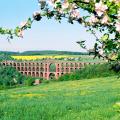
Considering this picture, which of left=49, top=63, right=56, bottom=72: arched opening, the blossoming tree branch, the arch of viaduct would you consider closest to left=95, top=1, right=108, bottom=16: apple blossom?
the blossoming tree branch

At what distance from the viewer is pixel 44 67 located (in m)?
175

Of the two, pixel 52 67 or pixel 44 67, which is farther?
pixel 52 67

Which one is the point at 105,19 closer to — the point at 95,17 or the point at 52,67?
the point at 95,17

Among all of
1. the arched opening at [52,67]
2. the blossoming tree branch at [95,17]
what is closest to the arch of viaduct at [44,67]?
the arched opening at [52,67]

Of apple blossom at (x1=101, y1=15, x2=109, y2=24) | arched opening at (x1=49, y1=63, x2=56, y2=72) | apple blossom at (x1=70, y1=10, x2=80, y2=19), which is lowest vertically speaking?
arched opening at (x1=49, y1=63, x2=56, y2=72)

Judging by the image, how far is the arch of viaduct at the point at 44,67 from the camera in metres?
165

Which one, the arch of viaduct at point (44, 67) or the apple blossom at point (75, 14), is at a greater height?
the apple blossom at point (75, 14)

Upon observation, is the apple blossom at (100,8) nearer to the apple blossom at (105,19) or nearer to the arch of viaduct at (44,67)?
the apple blossom at (105,19)

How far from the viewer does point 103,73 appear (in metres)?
112

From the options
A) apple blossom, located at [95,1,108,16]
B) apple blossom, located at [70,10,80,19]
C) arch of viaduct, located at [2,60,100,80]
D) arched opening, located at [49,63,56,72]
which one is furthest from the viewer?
arched opening, located at [49,63,56,72]

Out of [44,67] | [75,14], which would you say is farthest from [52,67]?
[75,14]

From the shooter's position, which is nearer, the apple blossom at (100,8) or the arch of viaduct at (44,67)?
the apple blossom at (100,8)

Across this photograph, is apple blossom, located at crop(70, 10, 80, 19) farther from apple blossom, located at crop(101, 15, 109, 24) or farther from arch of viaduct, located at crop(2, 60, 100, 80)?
arch of viaduct, located at crop(2, 60, 100, 80)

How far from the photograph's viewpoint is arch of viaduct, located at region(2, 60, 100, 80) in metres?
165
